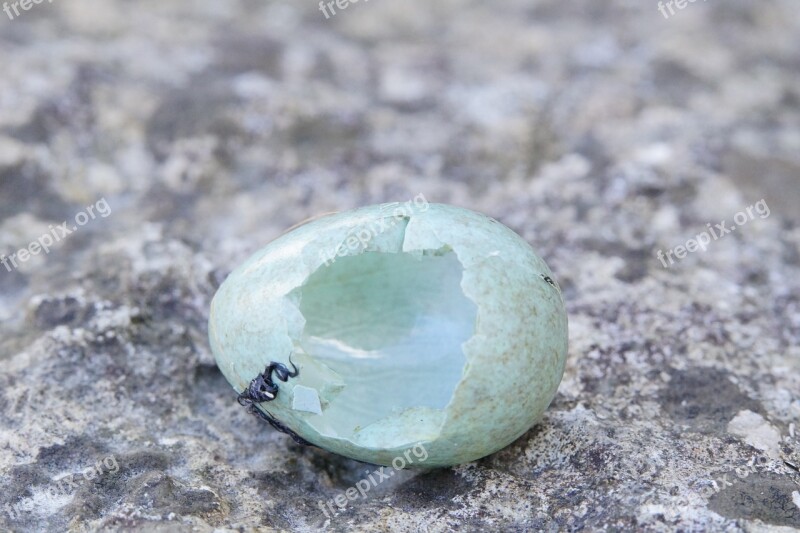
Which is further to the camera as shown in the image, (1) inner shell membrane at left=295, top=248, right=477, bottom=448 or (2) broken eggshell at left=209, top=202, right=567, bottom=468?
(1) inner shell membrane at left=295, top=248, right=477, bottom=448

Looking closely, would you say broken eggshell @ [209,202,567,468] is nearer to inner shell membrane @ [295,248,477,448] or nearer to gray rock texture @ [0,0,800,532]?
inner shell membrane @ [295,248,477,448]

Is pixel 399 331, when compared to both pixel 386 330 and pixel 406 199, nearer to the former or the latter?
pixel 386 330

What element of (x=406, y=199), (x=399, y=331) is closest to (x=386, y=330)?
(x=399, y=331)

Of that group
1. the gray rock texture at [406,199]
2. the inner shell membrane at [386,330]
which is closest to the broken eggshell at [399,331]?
the inner shell membrane at [386,330]

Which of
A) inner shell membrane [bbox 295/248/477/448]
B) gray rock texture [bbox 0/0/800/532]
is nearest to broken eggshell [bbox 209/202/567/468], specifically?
inner shell membrane [bbox 295/248/477/448]

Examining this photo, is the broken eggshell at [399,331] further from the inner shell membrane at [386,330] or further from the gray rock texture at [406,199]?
the gray rock texture at [406,199]
